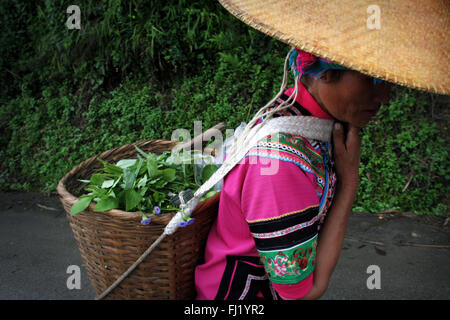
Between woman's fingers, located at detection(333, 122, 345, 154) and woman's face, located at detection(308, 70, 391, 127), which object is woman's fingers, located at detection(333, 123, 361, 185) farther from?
woman's face, located at detection(308, 70, 391, 127)

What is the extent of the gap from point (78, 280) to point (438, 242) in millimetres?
3249

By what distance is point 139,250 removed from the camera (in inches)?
48.5

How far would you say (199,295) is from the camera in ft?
4.54

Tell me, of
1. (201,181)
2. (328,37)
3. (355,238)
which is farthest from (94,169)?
(355,238)

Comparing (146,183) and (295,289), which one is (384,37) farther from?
(146,183)

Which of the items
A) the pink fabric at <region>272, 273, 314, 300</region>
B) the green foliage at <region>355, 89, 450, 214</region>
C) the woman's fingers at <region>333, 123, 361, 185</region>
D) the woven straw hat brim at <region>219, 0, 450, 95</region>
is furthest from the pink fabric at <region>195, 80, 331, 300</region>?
the green foliage at <region>355, 89, 450, 214</region>

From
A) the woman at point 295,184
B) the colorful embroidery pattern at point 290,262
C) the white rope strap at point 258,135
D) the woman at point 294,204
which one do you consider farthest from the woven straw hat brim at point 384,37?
the colorful embroidery pattern at point 290,262

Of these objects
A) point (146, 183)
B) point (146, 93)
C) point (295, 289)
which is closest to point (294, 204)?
point (295, 289)

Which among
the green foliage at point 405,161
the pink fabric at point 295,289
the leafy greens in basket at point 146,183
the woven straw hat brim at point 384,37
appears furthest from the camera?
the green foliage at point 405,161

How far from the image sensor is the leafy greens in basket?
4.09ft

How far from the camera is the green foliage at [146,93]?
3.79m

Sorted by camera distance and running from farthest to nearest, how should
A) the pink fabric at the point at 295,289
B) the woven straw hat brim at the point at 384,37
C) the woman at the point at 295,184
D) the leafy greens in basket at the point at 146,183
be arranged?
1. the leafy greens in basket at the point at 146,183
2. the pink fabric at the point at 295,289
3. the woman at the point at 295,184
4. the woven straw hat brim at the point at 384,37

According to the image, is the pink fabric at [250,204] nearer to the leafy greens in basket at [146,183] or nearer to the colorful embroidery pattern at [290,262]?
the colorful embroidery pattern at [290,262]

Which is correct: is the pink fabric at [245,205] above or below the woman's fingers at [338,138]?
below
